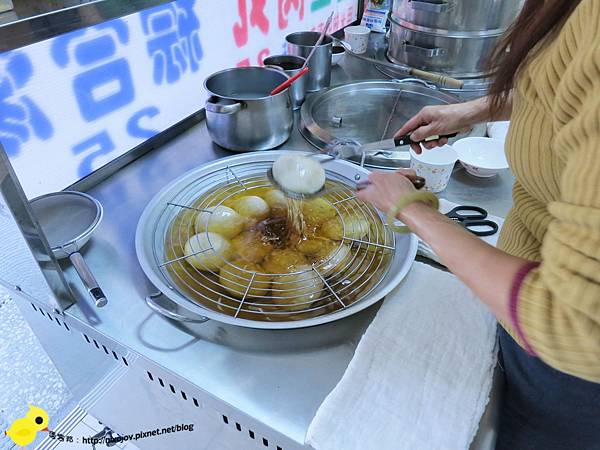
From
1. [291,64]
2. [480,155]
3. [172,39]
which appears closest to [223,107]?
[172,39]

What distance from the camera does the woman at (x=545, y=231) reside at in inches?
17.2

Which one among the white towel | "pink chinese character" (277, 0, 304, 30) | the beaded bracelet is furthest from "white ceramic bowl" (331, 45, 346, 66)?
the beaded bracelet

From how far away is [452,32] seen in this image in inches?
67.8

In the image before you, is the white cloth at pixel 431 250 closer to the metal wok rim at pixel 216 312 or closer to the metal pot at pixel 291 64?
the metal wok rim at pixel 216 312

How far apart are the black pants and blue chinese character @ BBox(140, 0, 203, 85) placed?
113 cm

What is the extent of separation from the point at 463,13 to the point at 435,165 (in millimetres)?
900

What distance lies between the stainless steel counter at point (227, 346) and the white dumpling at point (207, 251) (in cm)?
11

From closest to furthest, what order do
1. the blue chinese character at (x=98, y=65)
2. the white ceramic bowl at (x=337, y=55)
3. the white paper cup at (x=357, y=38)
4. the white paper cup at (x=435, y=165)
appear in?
the blue chinese character at (x=98, y=65) → the white paper cup at (x=435, y=165) → the white ceramic bowl at (x=337, y=55) → the white paper cup at (x=357, y=38)

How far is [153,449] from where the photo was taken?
3.78 ft

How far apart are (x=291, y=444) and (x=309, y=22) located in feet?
6.00

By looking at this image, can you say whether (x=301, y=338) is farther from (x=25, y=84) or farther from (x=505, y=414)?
(x=25, y=84)

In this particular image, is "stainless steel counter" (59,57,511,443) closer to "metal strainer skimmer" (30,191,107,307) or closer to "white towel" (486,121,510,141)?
"metal strainer skimmer" (30,191,107,307)

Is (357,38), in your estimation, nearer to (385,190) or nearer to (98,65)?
(98,65)

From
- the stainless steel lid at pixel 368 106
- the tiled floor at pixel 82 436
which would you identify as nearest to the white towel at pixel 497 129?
the stainless steel lid at pixel 368 106
